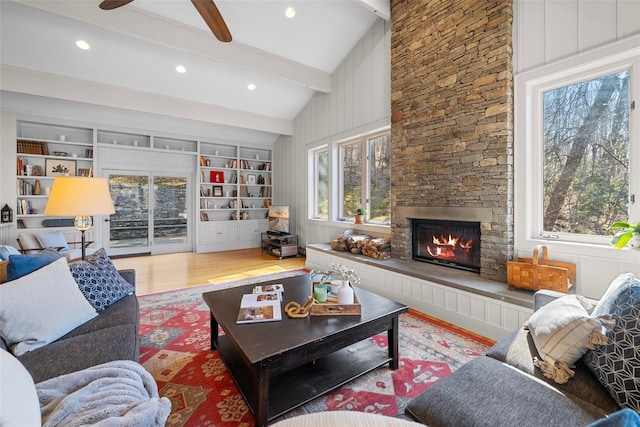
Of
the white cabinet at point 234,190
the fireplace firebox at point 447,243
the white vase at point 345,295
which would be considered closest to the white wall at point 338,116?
the white cabinet at point 234,190

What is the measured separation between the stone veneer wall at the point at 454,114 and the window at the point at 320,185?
2.09m

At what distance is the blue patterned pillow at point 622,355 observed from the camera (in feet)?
3.35

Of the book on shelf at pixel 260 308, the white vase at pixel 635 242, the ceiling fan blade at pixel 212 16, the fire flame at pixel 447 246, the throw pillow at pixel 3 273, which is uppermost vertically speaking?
the ceiling fan blade at pixel 212 16

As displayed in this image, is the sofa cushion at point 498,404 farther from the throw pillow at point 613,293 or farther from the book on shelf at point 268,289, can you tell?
the book on shelf at point 268,289

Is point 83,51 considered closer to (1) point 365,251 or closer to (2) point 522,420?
(1) point 365,251

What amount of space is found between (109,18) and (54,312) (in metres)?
3.44

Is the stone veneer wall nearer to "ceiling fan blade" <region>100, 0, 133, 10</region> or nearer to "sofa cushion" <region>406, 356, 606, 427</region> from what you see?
"sofa cushion" <region>406, 356, 606, 427</region>

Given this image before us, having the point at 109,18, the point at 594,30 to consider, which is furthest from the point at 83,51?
the point at 594,30

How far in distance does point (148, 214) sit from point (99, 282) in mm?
4743

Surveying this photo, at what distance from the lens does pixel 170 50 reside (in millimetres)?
4172

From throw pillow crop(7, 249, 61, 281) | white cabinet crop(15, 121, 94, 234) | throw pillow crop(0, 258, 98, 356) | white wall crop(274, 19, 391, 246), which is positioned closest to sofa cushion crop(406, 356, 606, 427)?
throw pillow crop(0, 258, 98, 356)

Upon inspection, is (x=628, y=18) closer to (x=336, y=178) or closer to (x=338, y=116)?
(x=338, y=116)

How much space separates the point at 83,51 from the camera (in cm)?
395

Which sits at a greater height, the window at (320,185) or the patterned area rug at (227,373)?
the window at (320,185)
